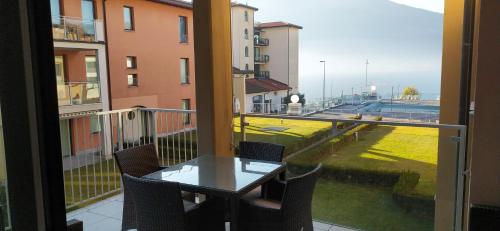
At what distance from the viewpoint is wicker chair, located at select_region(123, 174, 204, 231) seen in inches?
94.1

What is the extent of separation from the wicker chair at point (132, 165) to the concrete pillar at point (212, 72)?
68 cm

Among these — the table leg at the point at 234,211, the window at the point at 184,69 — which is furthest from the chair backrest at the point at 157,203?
the window at the point at 184,69

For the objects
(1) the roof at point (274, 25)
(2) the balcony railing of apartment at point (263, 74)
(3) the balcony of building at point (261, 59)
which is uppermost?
(1) the roof at point (274, 25)

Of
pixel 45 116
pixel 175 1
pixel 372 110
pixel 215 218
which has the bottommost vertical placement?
pixel 215 218

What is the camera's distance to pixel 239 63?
14.2 feet

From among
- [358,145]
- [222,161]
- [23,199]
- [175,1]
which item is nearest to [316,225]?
[358,145]

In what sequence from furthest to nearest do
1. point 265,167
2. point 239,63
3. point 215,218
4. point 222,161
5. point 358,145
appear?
point 239,63, point 358,145, point 222,161, point 265,167, point 215,218

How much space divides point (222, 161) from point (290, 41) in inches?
61.8

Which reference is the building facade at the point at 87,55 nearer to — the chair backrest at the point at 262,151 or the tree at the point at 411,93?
the chair backrest at the point at 262,151

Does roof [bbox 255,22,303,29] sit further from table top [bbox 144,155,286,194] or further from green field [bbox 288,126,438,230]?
table top [bbox 144,155,286,194]

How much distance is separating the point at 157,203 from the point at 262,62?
230 centimetres

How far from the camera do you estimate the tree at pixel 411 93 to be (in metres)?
3.54

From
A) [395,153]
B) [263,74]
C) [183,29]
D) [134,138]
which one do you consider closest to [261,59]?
[263,74]

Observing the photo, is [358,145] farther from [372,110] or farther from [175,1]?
[175,1]
